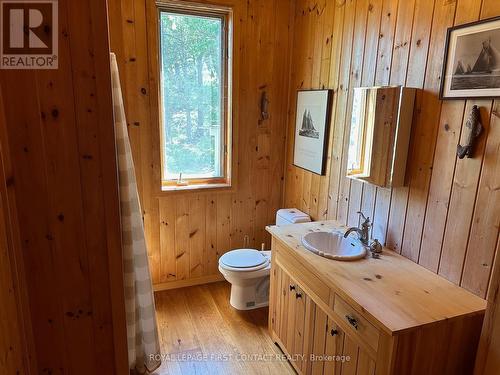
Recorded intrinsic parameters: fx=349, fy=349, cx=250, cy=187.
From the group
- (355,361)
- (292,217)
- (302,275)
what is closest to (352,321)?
(355,361)

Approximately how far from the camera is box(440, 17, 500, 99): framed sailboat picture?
1430 mm

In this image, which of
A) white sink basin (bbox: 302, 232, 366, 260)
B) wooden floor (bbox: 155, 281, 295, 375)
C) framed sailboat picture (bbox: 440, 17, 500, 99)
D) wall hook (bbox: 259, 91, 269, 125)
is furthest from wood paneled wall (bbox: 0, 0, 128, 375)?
wall hook (bbox: 259, 91, 269, 125)

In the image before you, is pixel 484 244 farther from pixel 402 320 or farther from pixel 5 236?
pixel 5 236

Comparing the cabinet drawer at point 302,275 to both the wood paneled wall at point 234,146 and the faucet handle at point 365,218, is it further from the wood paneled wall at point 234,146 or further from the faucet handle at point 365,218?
the wood paneled wall at point 234,146

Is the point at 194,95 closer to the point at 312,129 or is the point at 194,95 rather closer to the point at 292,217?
the point at 312,129

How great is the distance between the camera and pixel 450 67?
1622 mm

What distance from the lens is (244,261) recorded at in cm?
267

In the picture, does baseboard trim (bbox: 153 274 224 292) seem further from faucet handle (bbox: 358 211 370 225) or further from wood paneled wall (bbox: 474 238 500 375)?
wood paneled wall (bbox: 474 238 500 375)

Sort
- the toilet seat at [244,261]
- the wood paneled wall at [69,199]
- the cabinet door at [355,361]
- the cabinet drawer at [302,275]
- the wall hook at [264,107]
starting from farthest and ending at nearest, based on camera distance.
A: the wall hook at [264,107]
the toilet seat at [244,261]
the cabinet drawer at [302,275]
the cabinet door at [355,361]
the wood paneled wall at [69,199]

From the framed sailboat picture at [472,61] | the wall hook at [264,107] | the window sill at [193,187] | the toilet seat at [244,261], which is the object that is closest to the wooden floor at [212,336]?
the toilet seat at [244,261]

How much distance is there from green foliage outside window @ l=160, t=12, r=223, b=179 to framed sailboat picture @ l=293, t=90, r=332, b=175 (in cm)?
69

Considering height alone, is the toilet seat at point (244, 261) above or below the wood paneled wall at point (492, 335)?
below

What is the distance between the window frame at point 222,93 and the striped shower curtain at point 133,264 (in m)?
1.08

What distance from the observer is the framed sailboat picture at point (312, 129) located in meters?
2.61
